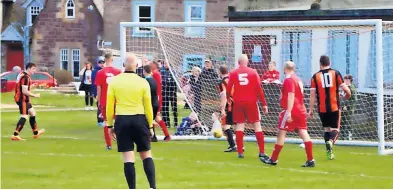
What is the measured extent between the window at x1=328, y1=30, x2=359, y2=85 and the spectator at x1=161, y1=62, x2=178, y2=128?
4.12 metres

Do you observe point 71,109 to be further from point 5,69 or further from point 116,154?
point 5,69

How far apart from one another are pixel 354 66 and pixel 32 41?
128 ft

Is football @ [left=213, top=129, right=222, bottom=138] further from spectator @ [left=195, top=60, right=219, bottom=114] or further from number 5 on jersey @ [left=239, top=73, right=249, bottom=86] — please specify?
number 5 on jersey @ [left=239, top=73, right=249, bottom=86]

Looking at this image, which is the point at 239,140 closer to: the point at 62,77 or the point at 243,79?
the point at 243,79

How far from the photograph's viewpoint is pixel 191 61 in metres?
25.2

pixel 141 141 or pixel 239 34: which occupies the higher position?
pixel 239 34

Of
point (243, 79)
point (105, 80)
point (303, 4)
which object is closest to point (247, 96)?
point (243, 79)

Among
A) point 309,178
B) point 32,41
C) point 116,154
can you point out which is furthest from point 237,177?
point 32,41

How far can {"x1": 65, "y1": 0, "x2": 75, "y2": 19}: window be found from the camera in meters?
60.9

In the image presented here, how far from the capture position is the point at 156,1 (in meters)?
55.1

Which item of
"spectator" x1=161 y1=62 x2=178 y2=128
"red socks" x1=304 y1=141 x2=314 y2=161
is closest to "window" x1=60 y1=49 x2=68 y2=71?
"spectator" x1=161 y1=62 x2=178 y2=128

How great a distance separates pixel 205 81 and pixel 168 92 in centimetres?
166

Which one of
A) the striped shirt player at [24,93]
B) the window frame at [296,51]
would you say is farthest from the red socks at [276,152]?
the striped shirt player at [24,93]

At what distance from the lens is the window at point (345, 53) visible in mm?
24047
